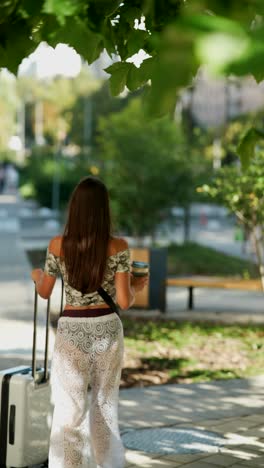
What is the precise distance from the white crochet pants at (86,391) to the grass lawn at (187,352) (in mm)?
4026

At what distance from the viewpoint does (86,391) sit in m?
5.24

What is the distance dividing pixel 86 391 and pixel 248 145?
6.98 ft

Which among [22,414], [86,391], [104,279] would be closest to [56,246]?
[104,279]

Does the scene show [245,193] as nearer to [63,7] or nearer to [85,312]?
[85,312]

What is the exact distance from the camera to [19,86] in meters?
97.1

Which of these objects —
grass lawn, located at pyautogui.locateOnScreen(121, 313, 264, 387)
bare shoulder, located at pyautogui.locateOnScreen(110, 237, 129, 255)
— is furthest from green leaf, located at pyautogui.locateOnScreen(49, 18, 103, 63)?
grass lawn, located at pyautogui.locateOnScreen(121, 313, 264, 387)

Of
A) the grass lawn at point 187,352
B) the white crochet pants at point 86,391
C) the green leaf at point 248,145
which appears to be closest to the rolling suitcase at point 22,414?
the white crochet pants at point 86,391

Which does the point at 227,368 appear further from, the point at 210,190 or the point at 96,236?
the point at 96,236

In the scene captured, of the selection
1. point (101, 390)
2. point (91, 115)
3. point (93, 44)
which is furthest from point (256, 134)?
point (91, 115)

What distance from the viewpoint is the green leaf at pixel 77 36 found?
2775 mm

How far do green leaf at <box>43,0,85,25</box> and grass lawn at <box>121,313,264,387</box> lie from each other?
23.1ft

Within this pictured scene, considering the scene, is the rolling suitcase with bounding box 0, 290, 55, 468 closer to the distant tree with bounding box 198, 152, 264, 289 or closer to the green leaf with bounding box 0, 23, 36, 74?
the green leaf with bounding box 0, 23, 36, 74

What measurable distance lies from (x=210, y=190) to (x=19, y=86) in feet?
278

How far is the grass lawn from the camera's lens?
10055mm
